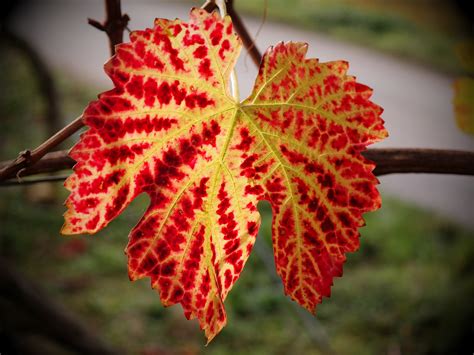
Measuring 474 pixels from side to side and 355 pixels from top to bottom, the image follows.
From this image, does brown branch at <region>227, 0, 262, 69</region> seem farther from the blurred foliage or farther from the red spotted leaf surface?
the blurred foliage

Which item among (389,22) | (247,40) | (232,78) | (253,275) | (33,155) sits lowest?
(253,275)

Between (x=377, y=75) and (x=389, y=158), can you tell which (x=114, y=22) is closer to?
(x=389, y=158)

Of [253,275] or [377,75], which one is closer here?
[253,275]

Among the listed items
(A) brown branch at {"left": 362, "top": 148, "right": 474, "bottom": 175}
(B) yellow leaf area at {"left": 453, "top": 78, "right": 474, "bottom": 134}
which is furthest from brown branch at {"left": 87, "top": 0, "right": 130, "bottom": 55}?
(B) yellow leaf area at {"left": 453, "top": 78, "right": 474, "bottom": 134}

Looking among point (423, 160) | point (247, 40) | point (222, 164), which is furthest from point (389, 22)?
point (222, 164)

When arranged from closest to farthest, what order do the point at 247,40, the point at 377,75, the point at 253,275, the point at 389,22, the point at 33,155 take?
the point at 33,155
the point at 247,40
the point at 253,275
the point at 377,75
the point at 389,22

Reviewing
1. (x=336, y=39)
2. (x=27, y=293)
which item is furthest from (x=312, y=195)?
(x=336, y=39)

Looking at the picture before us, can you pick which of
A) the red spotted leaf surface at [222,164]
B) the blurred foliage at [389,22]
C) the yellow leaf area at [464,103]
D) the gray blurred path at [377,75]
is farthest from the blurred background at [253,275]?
the blurred foliage at [389,22]
